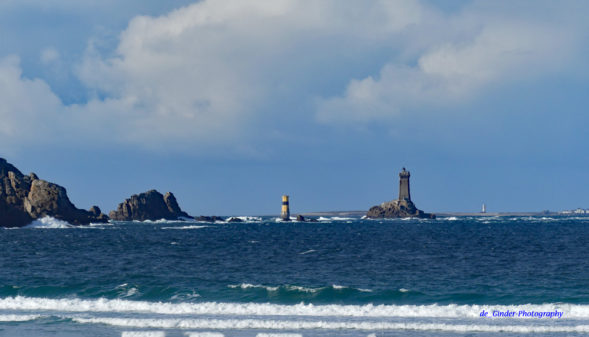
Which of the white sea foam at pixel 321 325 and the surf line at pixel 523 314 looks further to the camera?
the surf line at pixel 523 314

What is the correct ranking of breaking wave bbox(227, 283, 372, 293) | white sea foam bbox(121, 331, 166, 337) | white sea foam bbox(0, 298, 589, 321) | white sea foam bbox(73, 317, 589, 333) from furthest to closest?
1. breaking wave bbox(227, 283, 372, 293)
2. white sea foam bbox(0, 298, 589, 321)
3. white sea foam bbox(73, 317, 589, 333)
4. white sea foam bbox(121, 331, 166, 337)

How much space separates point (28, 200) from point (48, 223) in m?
9.35

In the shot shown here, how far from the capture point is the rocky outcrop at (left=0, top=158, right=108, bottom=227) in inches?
6678

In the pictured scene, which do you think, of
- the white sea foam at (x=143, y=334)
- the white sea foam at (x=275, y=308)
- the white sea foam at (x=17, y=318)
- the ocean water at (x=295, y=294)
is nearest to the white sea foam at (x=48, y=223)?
the ocean water at (x=295, y=294)

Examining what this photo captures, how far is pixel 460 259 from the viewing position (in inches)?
2633

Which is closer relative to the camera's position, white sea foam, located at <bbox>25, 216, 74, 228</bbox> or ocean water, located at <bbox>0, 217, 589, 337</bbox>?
ocean water, located at <bbox>0, 217, 589, 337</bbox>

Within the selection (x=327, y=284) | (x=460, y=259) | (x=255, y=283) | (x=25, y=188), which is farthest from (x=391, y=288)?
(x=25, y=188)

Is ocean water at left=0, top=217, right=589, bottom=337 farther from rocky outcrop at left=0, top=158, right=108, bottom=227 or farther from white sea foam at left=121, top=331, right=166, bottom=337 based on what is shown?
rocky outcrop at left=0, top=158, right=108, bottom=227

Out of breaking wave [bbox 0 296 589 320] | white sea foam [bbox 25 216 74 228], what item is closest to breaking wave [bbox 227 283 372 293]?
breaking wave [bbox 0 296 589 320]

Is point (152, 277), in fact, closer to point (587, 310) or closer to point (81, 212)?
point (587, 310)

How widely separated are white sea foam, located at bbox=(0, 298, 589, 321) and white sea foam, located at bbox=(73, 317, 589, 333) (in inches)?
125

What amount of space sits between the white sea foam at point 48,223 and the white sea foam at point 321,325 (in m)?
148

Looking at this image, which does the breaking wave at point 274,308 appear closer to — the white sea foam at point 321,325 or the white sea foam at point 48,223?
the white sea foam at point 321,325

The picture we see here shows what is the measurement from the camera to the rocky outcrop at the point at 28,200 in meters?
170
